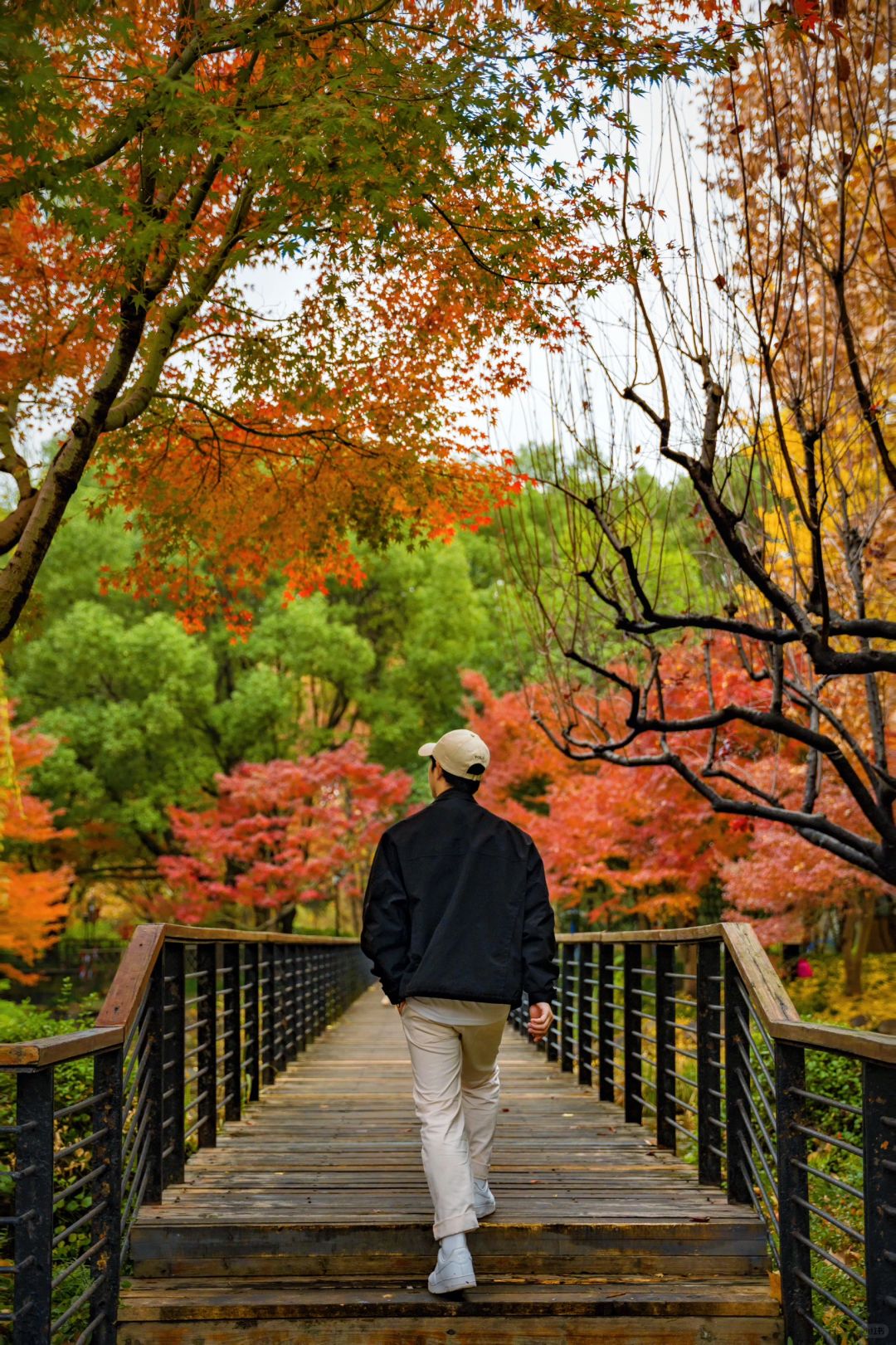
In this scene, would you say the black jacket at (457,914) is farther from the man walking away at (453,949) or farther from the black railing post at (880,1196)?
the black railing post at (880,1196)

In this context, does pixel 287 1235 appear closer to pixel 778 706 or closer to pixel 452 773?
pixel 452 773

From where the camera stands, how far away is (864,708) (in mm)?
11383

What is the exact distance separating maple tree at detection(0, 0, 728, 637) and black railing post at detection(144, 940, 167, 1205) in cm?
268

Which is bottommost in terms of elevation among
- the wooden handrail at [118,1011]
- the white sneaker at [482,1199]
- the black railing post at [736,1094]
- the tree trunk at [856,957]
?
the tree trunk at [856,957]

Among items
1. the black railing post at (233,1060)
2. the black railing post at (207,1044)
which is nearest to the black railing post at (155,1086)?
the black railing post at (207,1044)

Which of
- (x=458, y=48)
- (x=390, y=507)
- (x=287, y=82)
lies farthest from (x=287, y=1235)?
(x=390, y=507)

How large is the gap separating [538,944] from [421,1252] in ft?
3.78

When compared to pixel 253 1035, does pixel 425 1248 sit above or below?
below

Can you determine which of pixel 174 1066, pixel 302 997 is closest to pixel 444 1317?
pixel 174 1066

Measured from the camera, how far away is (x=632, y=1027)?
706 cm

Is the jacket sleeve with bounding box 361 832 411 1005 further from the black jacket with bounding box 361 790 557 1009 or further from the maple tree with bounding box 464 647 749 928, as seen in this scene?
the maple tree with bounding box 464 647 749 928

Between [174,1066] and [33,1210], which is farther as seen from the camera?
[174,1066]

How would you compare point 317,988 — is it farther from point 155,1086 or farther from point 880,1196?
point 880,1196

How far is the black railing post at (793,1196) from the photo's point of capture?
4.03m
